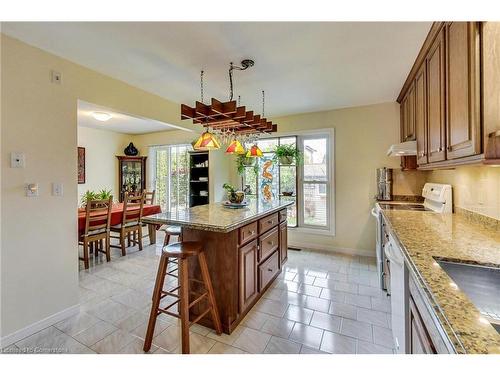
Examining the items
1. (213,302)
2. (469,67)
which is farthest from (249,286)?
(469,67)

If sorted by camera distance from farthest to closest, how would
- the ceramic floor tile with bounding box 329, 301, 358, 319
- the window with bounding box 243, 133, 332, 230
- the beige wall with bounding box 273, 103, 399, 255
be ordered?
the window with bounding box 243, 133, 332, 230 → the beige wall with bounding box 273, 103, 399, 255 → the ceramic floor tile with bounding box 329, 301, 358, 319

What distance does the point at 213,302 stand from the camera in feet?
6.27

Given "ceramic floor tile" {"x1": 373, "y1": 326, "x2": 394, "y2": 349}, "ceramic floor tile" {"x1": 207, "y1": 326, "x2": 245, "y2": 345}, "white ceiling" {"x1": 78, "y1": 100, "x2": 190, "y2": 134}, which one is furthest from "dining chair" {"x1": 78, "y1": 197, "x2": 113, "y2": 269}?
"ceramic floor tile" {"x1": 373, "y1": 326, "x2": 394, "y2": 349}

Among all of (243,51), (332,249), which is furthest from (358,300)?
(243,51)

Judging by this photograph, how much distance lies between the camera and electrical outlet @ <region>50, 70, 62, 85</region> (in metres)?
2.11

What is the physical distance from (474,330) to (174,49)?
8.20 feet

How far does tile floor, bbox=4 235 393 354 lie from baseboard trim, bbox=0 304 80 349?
1.8 inches

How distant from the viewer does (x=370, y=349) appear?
176 centimetres

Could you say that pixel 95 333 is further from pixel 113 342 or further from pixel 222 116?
pixel 222 116

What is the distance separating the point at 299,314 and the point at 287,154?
2.70 meters

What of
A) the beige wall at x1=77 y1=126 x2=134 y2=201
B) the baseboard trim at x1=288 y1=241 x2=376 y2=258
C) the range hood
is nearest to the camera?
the range hood

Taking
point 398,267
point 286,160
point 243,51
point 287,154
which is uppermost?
point 243,51

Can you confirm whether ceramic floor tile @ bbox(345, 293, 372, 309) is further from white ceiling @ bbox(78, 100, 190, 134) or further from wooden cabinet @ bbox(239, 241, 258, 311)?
white ceiling @ bbox(78, 100, 190, 134)
